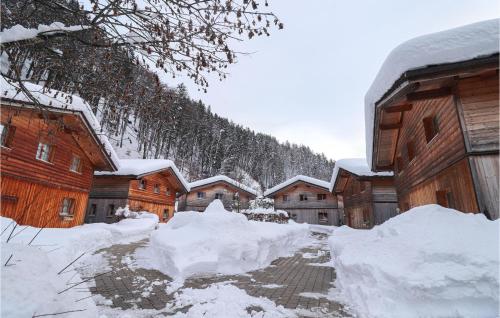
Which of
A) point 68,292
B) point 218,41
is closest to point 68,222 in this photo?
point 68,292

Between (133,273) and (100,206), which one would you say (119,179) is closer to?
(100,206)

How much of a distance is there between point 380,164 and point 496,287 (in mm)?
12048

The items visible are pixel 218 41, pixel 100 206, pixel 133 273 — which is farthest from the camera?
pixel 100 206

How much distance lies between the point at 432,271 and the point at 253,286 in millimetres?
3919

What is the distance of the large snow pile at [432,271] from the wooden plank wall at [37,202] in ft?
35.1

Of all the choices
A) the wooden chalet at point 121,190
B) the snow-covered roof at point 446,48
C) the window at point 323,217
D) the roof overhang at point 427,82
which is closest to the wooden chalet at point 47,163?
the wooden chalet at point 121,190

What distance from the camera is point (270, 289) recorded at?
6.04 metres

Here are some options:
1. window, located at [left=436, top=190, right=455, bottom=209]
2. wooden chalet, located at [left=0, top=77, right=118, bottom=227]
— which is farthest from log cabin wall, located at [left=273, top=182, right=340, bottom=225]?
window, located at [left=436, top=190, right=455, bottom=209]

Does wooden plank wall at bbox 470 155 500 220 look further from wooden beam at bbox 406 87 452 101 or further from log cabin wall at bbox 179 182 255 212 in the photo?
log cabin wall at bbox 179 182 255 212

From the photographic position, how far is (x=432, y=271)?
3.89 metres

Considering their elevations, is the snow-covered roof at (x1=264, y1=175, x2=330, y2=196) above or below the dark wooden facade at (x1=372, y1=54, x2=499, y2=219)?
above

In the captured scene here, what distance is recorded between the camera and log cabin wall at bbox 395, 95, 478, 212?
6.35 metres

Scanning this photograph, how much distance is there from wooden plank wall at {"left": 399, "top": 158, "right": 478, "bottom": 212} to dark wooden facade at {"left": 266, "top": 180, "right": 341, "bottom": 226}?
20.9 meters

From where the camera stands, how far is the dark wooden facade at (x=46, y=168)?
37.4 feet
